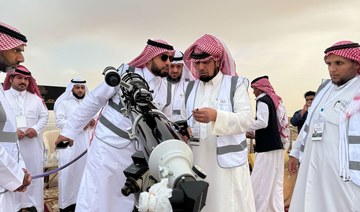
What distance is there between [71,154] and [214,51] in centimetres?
339

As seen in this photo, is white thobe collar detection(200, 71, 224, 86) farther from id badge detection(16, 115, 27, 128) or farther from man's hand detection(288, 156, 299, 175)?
id badge detection(16, 115, 27, 128)

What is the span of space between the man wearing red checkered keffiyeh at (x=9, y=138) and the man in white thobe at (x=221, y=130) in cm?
119

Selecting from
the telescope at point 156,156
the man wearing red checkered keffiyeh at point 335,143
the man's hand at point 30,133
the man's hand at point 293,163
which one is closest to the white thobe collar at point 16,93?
the man's hand at point 30,133

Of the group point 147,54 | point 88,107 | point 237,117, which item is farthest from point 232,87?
point 88,107

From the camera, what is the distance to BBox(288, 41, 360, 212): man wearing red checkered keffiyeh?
2506 millimetres

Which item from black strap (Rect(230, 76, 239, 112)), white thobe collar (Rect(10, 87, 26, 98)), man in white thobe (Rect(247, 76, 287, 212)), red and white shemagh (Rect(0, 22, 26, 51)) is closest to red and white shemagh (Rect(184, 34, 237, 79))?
black strap (Rect(230, 76, 239, 112))

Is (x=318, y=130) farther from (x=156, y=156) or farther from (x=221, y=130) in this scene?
(x=156, y=156)

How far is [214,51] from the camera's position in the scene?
99.6 inches

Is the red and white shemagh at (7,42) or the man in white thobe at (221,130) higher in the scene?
the red and white shemagh at (7,42)

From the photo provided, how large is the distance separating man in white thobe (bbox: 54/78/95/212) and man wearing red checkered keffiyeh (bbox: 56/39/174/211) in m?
2.15

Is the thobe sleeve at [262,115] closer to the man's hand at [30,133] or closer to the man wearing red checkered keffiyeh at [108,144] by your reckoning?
the man wearing red checkered keffiyeh at [108,144]

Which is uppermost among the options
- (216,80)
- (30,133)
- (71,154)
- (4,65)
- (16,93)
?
(4,65)

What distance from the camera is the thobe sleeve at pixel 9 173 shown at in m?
1.93

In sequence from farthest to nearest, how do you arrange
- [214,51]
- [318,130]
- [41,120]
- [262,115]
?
[41,120] < [262,115] < [318,130] < [214,51]
